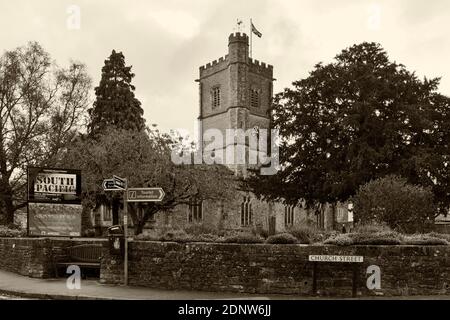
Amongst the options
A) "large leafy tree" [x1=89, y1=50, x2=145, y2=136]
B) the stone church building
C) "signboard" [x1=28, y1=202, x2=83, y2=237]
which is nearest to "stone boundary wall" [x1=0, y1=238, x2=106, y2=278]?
"signboard" [x1=28, y1=202, x2=83, y2=237]

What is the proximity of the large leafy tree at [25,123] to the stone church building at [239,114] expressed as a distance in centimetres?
1424

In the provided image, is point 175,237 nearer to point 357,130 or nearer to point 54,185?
point 54,185

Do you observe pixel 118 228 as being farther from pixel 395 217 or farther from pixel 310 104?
pixel 310 104

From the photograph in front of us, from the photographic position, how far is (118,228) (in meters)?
14.8

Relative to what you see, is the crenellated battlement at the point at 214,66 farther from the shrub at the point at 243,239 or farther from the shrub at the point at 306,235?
the shrub at the point at 243,239

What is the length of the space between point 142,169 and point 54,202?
11112 mm

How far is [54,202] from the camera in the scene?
754 inches

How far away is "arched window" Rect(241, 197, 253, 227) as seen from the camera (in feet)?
181

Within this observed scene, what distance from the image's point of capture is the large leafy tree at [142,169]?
3012 centimetres

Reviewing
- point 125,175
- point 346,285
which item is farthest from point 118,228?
point 125,175

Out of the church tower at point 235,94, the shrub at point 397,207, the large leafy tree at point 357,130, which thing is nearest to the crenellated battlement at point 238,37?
the church tower at point 235,94

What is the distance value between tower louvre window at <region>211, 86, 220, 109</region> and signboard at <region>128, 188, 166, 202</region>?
5493 centimetres

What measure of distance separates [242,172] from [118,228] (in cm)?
4469

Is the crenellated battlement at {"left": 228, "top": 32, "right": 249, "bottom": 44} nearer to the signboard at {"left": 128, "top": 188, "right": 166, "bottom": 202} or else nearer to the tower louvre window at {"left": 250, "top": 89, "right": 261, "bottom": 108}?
the tower louvre window at {"left": 250, "top": 89, "right": 261, "bottom": 108}
